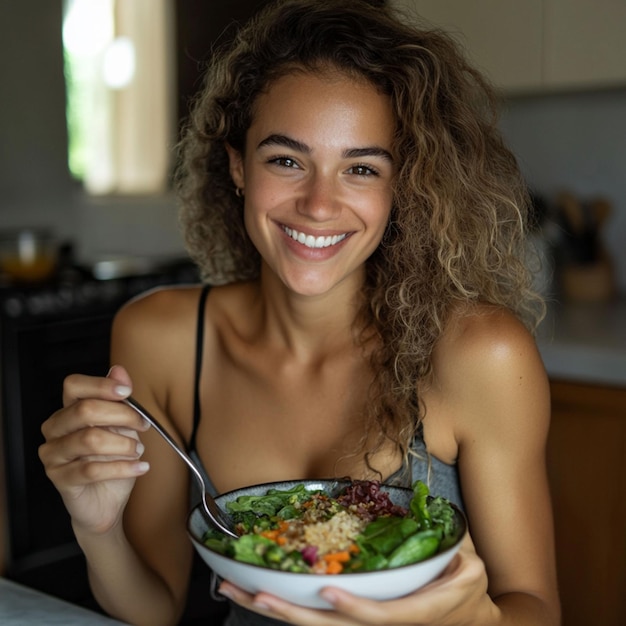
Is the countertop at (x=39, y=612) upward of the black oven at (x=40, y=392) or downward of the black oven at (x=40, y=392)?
upward

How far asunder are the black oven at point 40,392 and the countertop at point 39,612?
169 cm

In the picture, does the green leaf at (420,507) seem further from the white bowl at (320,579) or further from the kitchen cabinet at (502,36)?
the kitchen cabinet at (502,36)

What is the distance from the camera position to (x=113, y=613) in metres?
1.29

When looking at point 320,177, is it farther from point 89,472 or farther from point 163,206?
point 163,206

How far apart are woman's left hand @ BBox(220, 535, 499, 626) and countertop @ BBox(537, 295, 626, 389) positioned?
134 centimetres

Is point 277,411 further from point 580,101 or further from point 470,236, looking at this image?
point 580,101

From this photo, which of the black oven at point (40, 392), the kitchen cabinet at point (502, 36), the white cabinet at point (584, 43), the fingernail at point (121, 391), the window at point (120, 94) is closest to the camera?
the fingernail at point (121, 391)

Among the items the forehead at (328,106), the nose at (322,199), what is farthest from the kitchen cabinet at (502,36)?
the nose at (322,199)

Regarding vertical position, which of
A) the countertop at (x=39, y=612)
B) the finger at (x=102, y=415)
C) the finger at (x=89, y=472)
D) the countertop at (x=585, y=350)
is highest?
the finger at (x=102, y=415)

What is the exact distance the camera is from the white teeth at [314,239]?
1.30 m

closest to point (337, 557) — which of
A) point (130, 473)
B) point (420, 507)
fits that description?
point (420, 507)

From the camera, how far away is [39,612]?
38.0 inches

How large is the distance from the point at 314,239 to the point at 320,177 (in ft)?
0.29

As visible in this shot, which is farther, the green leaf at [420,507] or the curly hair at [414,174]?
the curly hair at [414,174]
